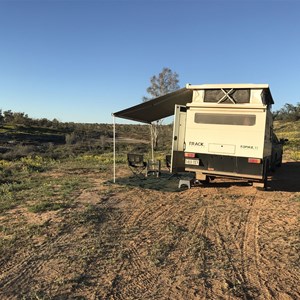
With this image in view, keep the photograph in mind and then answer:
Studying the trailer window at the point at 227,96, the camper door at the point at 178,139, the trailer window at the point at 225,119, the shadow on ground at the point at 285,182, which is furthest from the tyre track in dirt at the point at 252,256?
the shadow on ground at the point at 285,182

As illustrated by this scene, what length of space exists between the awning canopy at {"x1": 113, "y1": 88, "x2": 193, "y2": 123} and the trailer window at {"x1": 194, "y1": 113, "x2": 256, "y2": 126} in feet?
3.39

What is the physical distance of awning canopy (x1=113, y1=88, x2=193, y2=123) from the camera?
1100cm

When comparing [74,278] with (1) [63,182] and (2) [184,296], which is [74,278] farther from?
(1) [63,182]

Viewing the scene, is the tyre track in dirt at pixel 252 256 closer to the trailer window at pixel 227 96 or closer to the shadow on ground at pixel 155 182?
the trailer window at pixel 227 96

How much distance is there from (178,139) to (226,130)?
1607 mm

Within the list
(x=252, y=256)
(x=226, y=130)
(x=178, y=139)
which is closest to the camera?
(x=252, y=256)

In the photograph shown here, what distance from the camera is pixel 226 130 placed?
9656 mm

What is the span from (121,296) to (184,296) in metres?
0.70

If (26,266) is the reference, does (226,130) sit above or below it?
above

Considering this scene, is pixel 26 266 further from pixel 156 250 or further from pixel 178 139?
pixel 178 139

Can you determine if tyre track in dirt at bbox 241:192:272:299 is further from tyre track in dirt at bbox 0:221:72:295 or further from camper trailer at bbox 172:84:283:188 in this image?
tyre track in dirt at bbox 0:221:72:295

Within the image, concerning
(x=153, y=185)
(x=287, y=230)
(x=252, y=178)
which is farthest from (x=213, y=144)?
(x=287, y=230)

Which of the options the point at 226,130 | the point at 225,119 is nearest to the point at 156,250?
the point at 226,130

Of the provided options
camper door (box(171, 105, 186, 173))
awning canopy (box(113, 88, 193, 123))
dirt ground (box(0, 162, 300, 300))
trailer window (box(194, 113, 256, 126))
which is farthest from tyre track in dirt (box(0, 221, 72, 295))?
awning canopy (box(113, 88, 193, 123))
